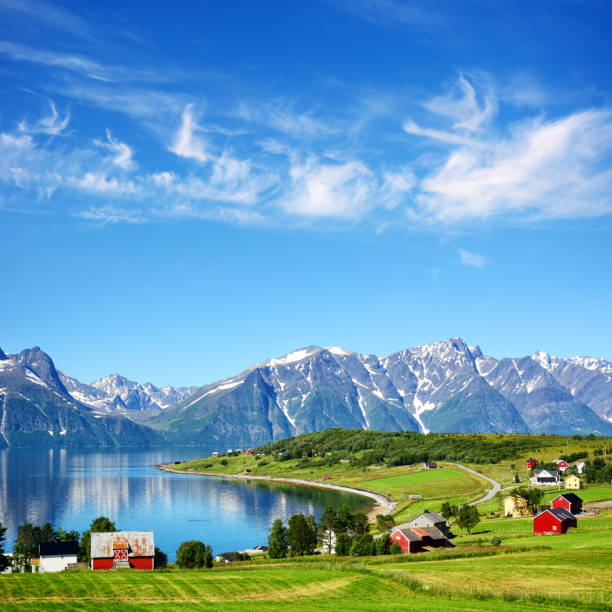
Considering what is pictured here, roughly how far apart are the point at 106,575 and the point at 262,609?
17.7 metres

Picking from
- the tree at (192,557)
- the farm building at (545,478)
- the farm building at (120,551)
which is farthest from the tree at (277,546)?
the farm building at (545,478)

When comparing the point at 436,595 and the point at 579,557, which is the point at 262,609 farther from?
the point at 579,557

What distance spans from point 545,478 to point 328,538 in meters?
86.1

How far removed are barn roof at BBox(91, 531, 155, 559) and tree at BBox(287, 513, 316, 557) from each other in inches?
1087

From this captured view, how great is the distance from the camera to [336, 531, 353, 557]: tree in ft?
307

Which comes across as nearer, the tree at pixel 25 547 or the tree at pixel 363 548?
the tree at pixel 363 548

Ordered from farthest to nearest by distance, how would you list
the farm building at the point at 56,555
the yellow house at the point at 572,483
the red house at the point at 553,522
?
the yellow house at the point at 572,483
the red house at the point at 553,522
the farm building at the point at 56,555

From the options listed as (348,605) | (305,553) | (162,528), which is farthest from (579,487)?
(348,605)

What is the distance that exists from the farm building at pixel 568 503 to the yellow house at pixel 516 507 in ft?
33.3

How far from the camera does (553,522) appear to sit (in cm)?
8981

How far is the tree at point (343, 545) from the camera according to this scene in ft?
307

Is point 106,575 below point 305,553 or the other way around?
the other way around

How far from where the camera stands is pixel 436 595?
4794cm

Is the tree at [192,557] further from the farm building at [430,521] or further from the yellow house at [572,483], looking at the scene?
the yellow house at [572,483]
